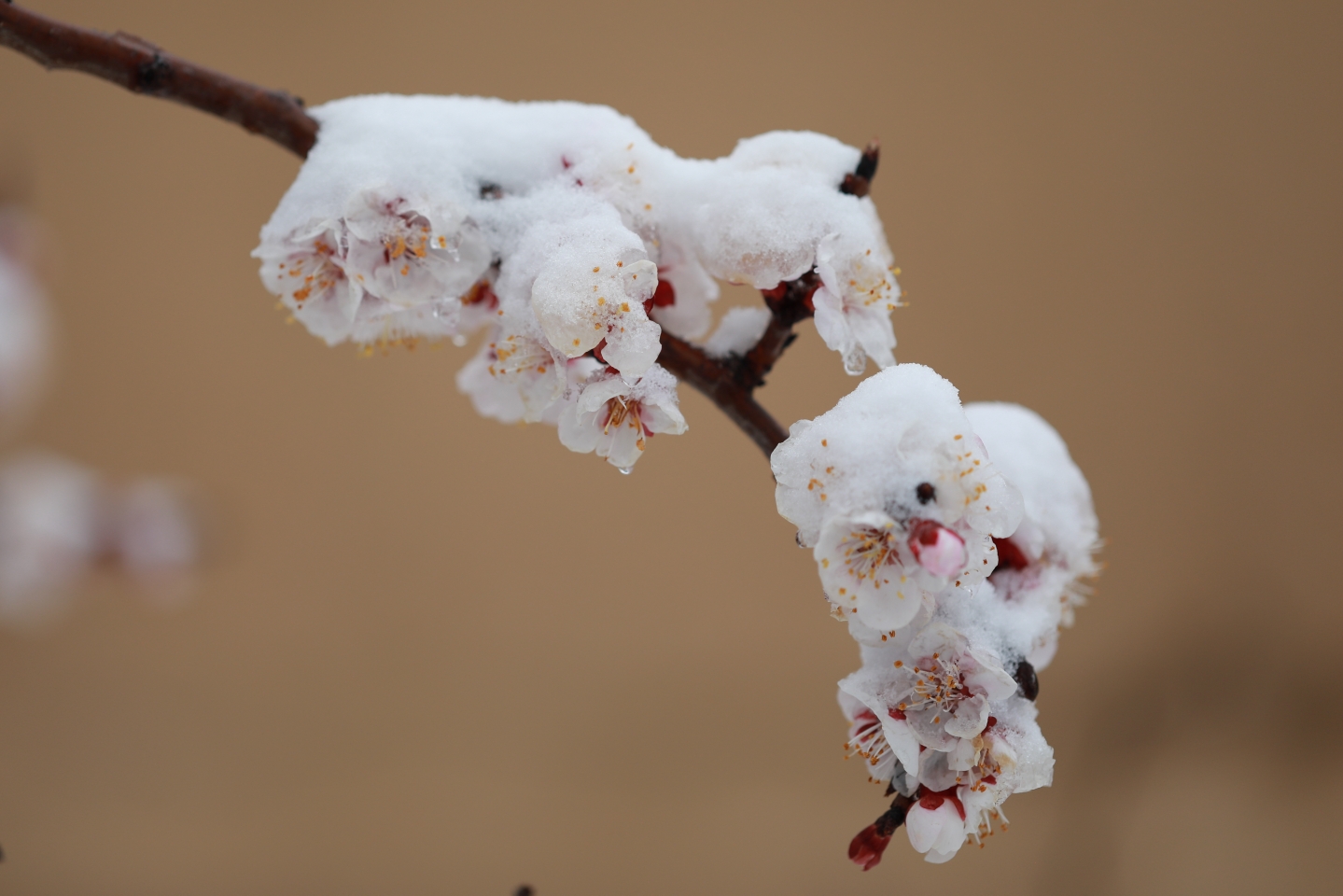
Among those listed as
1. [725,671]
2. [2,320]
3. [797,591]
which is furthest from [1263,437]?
[2,320]

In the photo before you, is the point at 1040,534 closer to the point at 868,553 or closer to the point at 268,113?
the point at 868,553

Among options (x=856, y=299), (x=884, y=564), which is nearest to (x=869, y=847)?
(x=884, y=564)

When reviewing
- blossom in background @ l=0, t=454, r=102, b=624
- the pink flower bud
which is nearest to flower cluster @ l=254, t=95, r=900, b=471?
the pink flower bud

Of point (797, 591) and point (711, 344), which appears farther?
point (797, 591)

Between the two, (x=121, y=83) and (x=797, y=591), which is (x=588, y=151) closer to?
(x=121, y=83)

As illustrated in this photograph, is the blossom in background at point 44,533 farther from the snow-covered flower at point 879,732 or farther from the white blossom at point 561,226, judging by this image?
the snow-covered flower at point 879,732

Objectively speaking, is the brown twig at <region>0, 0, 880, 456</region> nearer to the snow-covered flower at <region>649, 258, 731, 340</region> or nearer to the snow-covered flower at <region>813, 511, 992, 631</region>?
the snow-covered flower at <region>649, 258, 731, 340</region>

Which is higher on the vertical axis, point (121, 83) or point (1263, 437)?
point (1263, 437)
